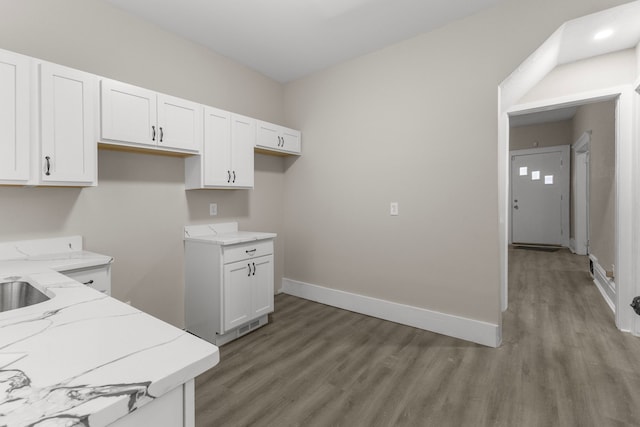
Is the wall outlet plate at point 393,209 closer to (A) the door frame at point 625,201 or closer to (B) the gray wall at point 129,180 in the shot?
(A) the door frame at point 625,201

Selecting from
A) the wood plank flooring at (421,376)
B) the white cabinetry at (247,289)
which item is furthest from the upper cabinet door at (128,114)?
the wood plank flooring at (421,376)

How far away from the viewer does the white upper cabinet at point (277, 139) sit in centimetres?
337

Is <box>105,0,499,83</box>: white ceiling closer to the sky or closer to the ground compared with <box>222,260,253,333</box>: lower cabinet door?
closer to the sky

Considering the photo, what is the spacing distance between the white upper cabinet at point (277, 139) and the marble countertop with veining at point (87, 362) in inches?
101

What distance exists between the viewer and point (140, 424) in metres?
0.62

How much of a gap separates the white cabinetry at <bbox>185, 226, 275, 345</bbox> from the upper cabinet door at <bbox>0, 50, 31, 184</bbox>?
4.34 feet

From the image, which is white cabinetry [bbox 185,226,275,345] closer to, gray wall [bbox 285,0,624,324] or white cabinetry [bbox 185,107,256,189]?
white cabinetry [bbox 185,107,256,189]

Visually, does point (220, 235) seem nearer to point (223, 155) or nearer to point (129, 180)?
point (223, 155)

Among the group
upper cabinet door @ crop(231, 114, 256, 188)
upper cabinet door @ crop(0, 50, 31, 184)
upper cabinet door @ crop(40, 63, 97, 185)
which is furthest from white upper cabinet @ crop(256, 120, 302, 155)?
upper cabinet door @ crop(0, 50, 31, 184)

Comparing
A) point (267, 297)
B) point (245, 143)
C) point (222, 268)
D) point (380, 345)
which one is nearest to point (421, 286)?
point (380, 345)

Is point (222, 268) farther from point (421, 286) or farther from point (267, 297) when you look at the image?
point (421, 286)

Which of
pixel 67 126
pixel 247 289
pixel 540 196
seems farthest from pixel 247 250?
pixel 540 196

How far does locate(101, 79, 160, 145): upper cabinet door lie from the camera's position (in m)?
2.18

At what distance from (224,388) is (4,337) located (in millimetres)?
1538
